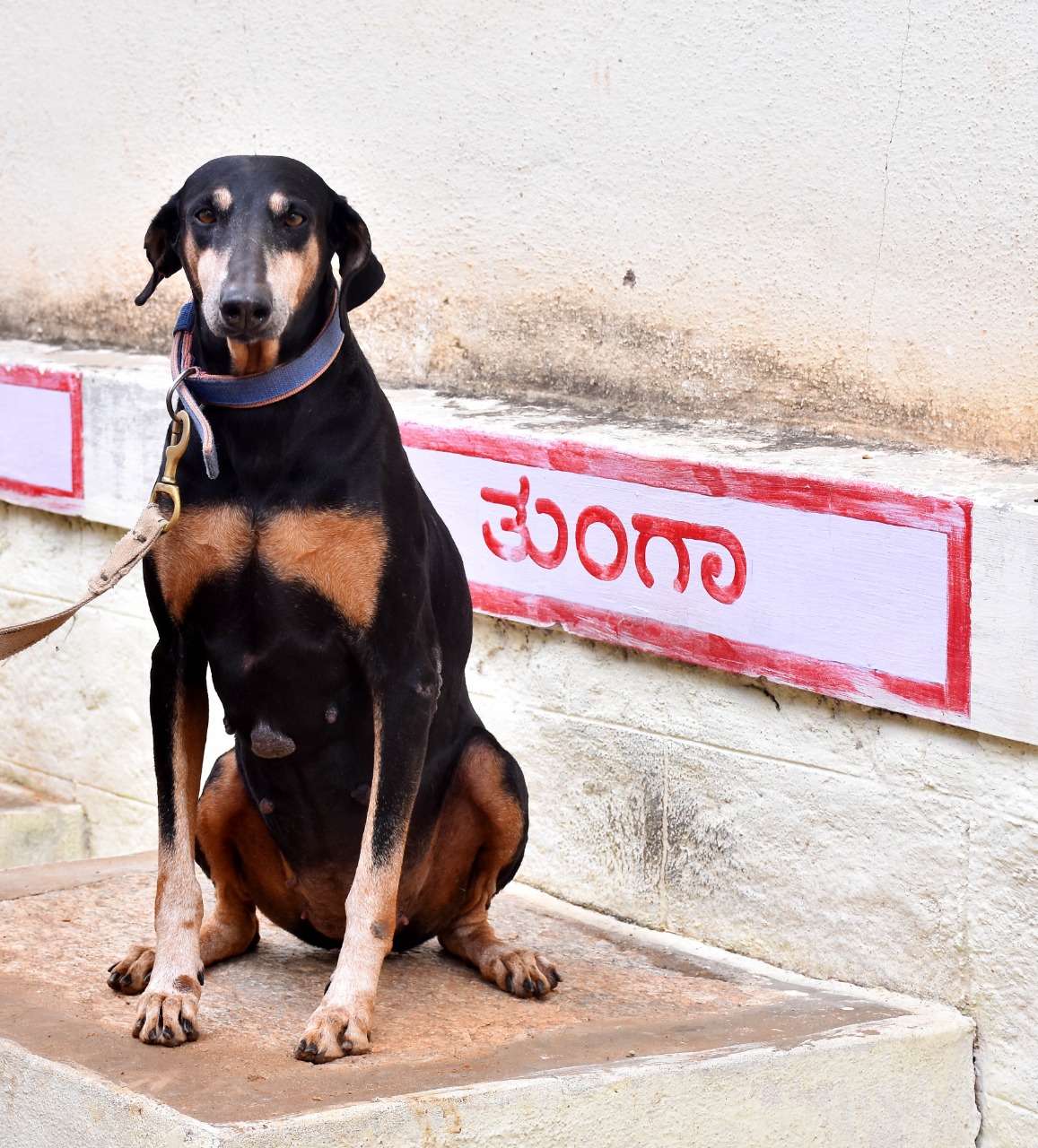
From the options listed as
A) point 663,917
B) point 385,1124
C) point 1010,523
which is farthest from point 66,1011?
point 1010,523

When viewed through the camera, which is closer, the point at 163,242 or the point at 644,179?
the point at 163,242

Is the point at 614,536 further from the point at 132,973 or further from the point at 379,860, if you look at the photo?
the point at 132,973

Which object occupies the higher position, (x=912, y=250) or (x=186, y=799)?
(x=912, y=250)

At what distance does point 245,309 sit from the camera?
2.91 m

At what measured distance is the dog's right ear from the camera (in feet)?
10.6

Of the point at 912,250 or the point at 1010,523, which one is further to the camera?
the point at 912,250

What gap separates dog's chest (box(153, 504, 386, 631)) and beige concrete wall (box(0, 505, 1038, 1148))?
3.96 feet

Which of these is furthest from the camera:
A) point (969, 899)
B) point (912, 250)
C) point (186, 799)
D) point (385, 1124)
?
point (912, 250)

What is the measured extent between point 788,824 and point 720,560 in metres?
0.64

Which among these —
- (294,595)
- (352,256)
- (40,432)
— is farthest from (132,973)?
(40,432)

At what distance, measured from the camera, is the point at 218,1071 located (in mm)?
2986

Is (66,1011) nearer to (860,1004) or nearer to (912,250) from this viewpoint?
(860,1004)

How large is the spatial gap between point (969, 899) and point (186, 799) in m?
1.66

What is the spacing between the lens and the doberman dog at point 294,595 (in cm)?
309
